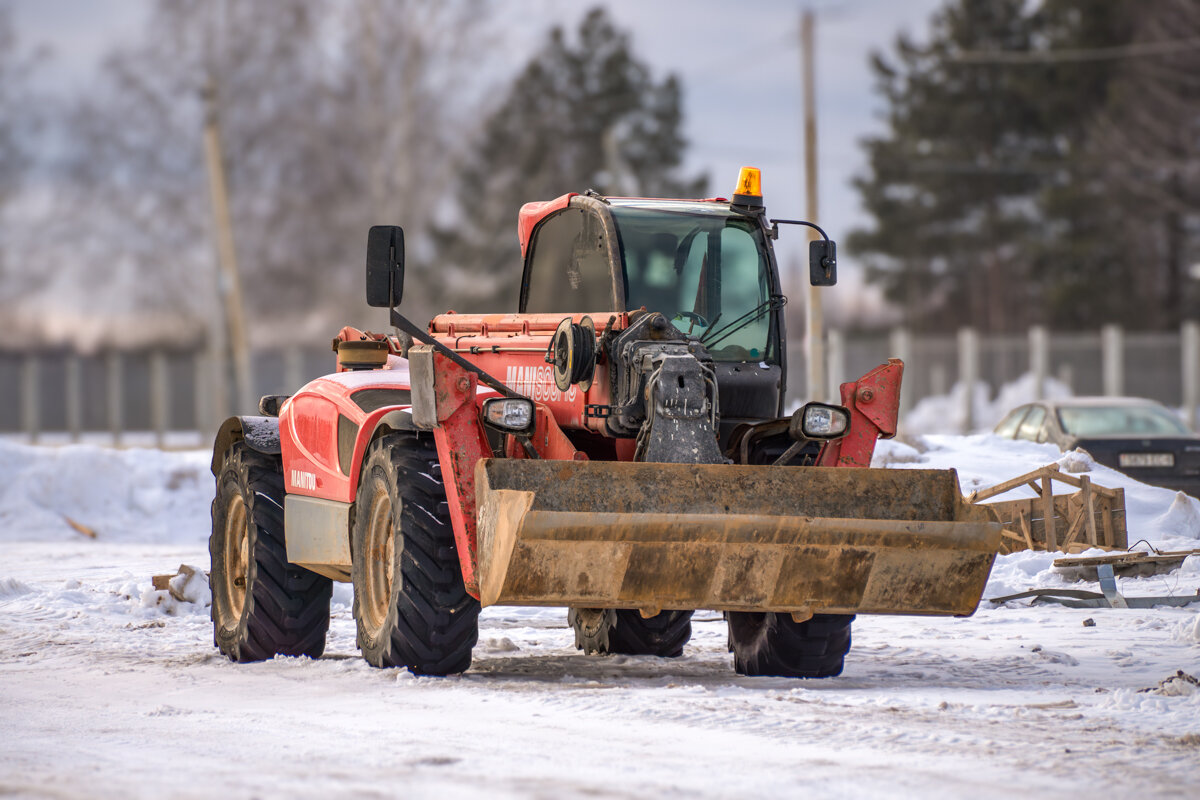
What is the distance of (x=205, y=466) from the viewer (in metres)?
21.0

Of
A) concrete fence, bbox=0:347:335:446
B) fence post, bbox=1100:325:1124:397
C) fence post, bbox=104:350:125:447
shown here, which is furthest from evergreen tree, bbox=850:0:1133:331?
fence post, bbox=104:350:125:447

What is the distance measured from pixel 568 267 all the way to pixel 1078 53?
43.1m

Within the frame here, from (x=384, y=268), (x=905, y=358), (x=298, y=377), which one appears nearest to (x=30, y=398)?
(x=298, y=377)

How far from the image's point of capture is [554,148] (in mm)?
51688

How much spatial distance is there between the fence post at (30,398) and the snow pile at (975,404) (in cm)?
2135

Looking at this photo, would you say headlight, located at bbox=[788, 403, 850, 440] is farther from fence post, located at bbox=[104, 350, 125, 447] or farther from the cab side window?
fence post, located at bbox=[104, 350, 125, 447]

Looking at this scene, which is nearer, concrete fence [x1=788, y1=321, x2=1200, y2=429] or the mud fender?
the mud fender

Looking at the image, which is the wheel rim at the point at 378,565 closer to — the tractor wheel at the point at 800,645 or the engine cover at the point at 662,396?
the engine cover at the point at 662,396

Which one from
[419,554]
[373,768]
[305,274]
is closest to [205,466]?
[419,554]

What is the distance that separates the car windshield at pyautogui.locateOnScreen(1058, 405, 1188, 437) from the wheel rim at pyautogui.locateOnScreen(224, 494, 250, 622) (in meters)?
11.5

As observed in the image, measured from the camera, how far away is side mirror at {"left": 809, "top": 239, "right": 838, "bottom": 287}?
957 cm

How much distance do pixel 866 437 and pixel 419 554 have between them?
8.36 ft

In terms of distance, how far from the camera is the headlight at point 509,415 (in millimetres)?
8289

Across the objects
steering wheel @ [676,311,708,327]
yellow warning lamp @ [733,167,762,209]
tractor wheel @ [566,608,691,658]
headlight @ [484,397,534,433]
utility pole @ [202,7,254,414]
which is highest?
utility pole @ [202,7,254,414]
